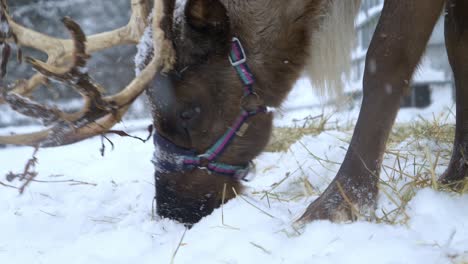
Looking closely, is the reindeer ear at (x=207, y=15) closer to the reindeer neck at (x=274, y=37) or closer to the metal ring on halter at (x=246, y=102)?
the reindeer neck at (x=274, y=37)

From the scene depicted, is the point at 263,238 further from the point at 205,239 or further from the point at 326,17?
the point at 326,17

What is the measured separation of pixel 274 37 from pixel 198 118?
1.62 feet

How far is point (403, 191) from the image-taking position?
2.06 meters

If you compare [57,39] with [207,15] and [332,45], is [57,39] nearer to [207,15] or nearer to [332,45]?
→ [207,15]

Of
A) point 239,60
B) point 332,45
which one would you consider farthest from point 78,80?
point 332,45

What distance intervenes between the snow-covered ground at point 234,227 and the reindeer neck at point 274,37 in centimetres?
20

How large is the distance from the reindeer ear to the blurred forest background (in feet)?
11.5

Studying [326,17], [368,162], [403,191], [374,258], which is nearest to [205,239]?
[374,258]

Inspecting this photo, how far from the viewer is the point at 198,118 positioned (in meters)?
2.31

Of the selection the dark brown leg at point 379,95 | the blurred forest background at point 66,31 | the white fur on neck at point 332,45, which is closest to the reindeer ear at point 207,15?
the white fur on neck at point 332,45

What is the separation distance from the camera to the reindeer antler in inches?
71.1

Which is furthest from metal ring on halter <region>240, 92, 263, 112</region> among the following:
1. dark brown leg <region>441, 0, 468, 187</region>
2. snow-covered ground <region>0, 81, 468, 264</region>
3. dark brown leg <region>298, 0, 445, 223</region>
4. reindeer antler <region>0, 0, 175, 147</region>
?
dark brown leg <region>441, 0, 468, 187</region>

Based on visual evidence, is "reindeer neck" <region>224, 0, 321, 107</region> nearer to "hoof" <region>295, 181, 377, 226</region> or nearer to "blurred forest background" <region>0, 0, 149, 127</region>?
"hoof" <region>295, 181, 377, 226</region>

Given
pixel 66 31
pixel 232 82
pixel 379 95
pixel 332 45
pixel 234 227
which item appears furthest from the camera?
pixel 66 31
